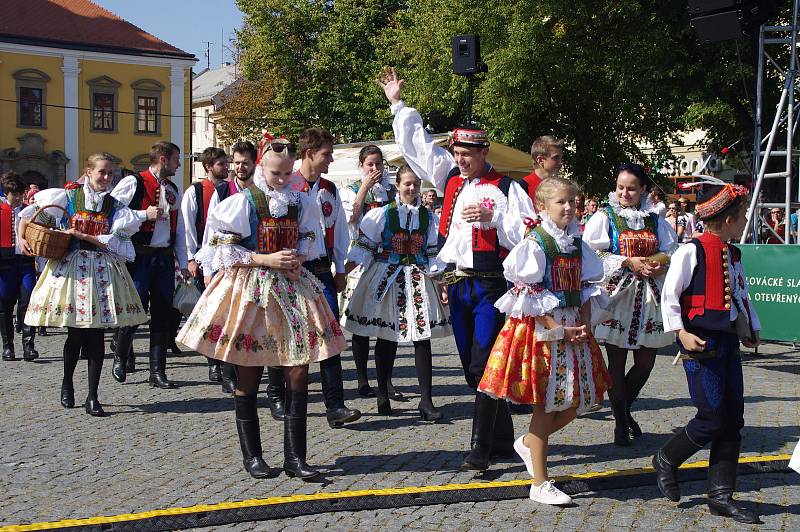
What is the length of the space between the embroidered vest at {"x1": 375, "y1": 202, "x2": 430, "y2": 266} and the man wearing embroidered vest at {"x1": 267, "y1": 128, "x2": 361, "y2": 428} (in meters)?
0.41

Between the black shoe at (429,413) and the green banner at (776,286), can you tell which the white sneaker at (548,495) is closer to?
the black shoe at (429,413)

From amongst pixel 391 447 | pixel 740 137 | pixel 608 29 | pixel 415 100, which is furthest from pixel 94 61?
pixel 391 447

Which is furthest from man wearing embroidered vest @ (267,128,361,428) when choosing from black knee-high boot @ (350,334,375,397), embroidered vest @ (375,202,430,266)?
black knee-high boot @ (350,334,375,397)

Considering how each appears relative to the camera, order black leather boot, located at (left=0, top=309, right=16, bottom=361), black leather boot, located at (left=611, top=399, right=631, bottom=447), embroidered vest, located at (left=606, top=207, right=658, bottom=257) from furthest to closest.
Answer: black leather boot, located at (left=0, top=309, right=16, bottom=361), embroidered vest, located at (left=606, top=207, right=658, bottom=257), black leather boot, located at (left=611, top=399, right=631, bottom=447)

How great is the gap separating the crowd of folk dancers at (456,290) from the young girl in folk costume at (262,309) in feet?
0.04

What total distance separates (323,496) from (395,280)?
2.99m

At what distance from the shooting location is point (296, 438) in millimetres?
5887

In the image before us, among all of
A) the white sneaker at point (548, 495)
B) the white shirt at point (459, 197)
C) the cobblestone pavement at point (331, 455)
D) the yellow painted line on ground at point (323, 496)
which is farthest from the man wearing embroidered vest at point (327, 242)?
the white sneaker at point (548, 495)

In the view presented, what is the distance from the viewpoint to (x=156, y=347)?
9352 millimetres

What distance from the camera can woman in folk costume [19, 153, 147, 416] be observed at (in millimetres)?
8039

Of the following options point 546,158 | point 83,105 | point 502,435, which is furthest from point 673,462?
point 83,105

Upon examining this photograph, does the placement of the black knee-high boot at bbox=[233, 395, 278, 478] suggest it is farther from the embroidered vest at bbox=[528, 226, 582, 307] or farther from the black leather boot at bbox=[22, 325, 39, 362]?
the black leather boot at bbox=[22, 325, 39, 362]

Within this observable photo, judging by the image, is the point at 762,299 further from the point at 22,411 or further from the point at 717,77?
the point at 717,77

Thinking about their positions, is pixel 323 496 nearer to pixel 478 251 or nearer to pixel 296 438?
pixel 296 438
